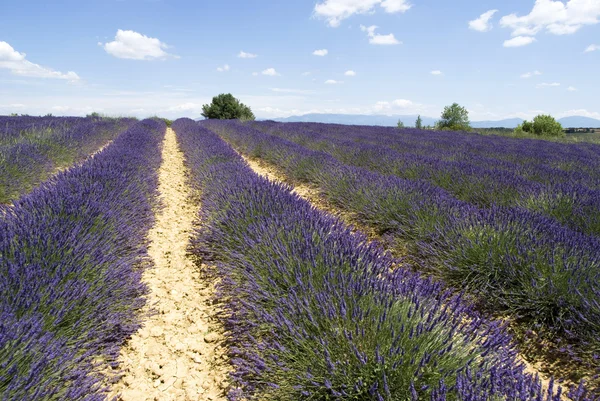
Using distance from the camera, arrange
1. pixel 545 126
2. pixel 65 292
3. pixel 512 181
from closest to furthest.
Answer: pixel 65 292 < pixel 512 181 < pixel 545 126

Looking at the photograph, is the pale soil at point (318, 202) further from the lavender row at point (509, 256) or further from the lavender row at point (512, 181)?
the lavender row at point (512, 181)

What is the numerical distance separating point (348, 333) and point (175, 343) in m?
1.24

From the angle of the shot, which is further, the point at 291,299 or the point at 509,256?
the point at 509,256

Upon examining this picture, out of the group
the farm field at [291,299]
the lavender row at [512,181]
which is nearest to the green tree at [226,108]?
the lavender row at [512,181]

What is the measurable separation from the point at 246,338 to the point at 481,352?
4.07 ft

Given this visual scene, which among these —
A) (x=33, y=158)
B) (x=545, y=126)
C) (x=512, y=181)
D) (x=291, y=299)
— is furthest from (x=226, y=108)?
(x=291, y=299)

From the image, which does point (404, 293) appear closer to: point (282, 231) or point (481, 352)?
point (481, 352)

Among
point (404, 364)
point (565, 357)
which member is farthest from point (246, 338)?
point (565, 357)

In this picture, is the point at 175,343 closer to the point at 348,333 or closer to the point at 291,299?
the point at 291,299

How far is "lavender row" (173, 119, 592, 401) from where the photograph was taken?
4.24 ft

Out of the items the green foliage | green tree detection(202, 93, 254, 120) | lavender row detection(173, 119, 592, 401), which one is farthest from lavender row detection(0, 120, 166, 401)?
green tree detection(202, 93, 254, 120)

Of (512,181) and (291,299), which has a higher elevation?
(512,181)

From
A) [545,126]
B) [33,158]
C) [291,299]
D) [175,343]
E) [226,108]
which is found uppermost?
[226,108]

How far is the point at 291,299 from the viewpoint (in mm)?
1730
